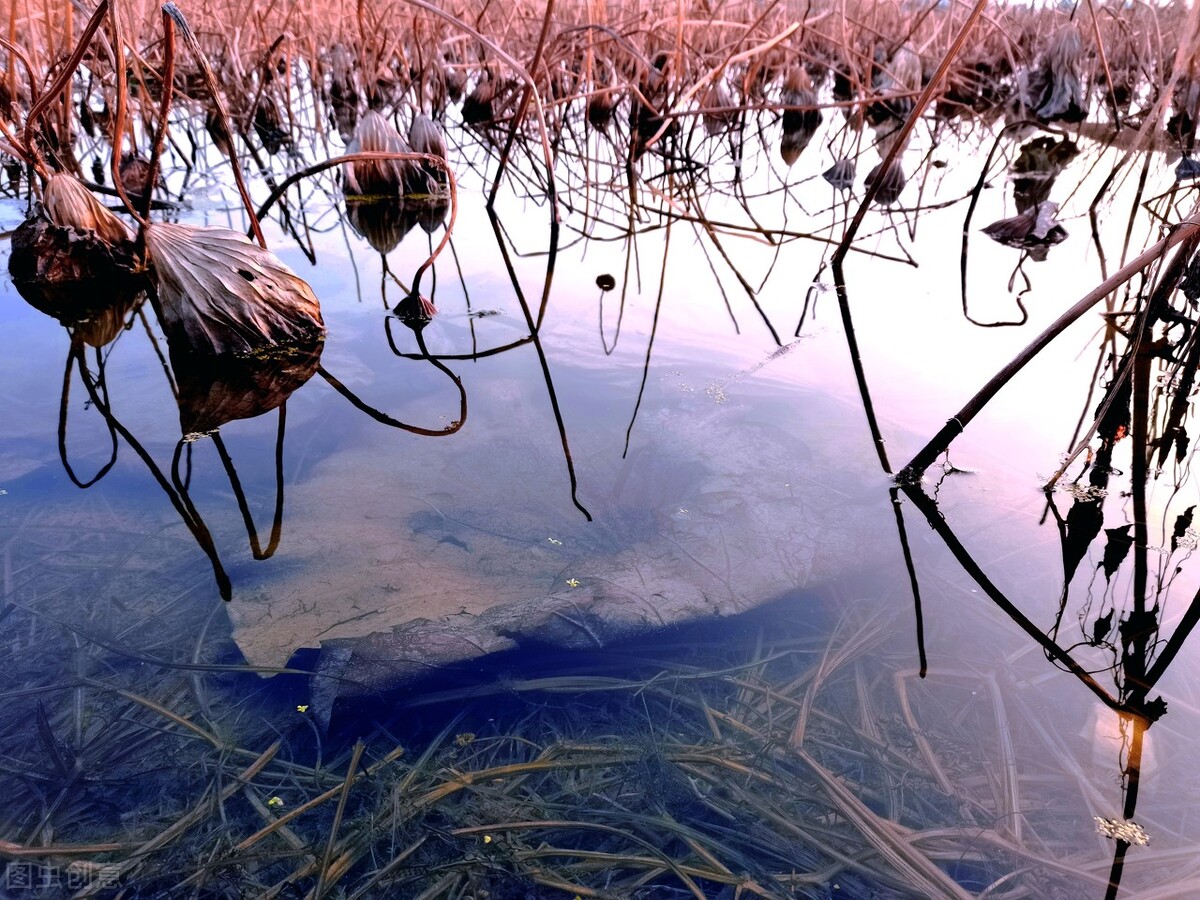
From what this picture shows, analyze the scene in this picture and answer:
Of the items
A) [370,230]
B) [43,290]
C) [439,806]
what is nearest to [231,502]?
[439,806]

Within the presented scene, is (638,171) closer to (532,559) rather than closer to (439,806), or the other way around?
(532,559)

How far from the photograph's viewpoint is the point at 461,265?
1678 millimetres

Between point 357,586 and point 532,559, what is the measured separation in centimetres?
19

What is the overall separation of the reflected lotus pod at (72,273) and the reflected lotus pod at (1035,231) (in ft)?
5.92

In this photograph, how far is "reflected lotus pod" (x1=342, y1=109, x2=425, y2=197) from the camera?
5.86 ft

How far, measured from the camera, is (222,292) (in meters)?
1.12

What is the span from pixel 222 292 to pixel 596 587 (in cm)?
72

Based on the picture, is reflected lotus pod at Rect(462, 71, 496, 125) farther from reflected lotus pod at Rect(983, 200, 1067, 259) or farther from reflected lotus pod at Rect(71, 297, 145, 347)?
reflected lotus pod at Rect(983, 200, 1067, 259)

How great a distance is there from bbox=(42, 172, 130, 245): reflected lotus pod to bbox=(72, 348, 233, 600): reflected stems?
13.7 inches

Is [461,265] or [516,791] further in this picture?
[461,265]

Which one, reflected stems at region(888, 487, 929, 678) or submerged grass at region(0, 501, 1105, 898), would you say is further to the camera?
reflected stems at region(888, 487, 929, 678)

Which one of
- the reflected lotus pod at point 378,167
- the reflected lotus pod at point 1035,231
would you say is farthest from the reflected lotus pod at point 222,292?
the reflected lotus pod at point 1035,231

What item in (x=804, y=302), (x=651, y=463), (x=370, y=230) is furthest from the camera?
(x=370, y=230)

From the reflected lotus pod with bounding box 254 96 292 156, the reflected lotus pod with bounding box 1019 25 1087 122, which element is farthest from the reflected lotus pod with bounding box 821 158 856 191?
the reflected lotus pod with bounding box 254 96 292 156
